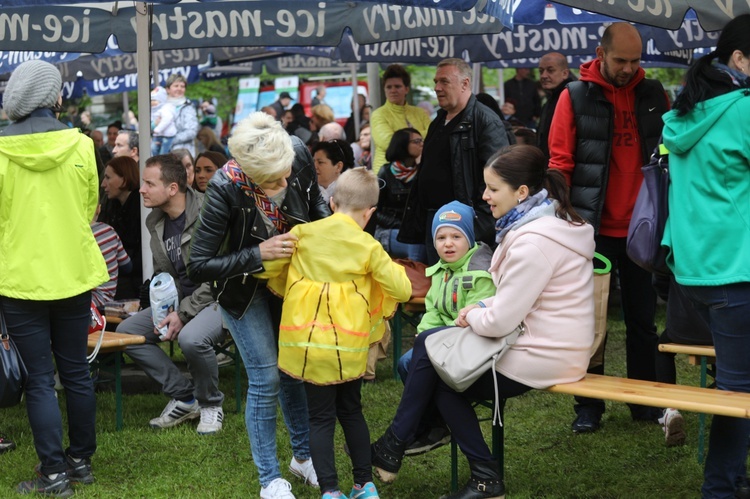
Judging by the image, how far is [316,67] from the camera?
1731 cm

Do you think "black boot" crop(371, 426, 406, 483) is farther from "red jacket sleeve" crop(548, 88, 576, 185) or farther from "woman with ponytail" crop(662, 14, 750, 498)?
"red jacket sleeve" crop(548, 88, 576, 185)

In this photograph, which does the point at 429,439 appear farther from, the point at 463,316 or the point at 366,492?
the point at 463,316

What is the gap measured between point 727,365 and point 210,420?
3.17 m

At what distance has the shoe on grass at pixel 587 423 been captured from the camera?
588 cm

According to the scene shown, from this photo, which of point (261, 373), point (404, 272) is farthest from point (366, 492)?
point (404, 272)

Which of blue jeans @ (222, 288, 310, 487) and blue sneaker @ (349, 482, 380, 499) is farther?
blue jeans @ (222, 288, 310, 487)

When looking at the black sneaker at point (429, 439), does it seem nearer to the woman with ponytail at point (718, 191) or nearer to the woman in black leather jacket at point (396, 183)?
the woman with ponytail at point (718, 191)

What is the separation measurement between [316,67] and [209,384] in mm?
11774

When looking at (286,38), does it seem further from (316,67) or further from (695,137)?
(316,67)

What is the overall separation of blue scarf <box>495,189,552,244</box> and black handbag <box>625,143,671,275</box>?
409 mm

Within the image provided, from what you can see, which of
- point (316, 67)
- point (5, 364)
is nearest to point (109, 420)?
point (5, 364)

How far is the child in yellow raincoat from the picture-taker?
4414 mm

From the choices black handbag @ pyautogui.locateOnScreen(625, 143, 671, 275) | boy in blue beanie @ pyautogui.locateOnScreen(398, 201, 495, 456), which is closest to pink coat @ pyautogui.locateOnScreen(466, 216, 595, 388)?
black handbag @ pyautogui.locateOnScreen(625, 143, 671, 275)

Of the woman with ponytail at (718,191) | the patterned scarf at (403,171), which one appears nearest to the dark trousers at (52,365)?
the woman with ponytail at (718,191)
